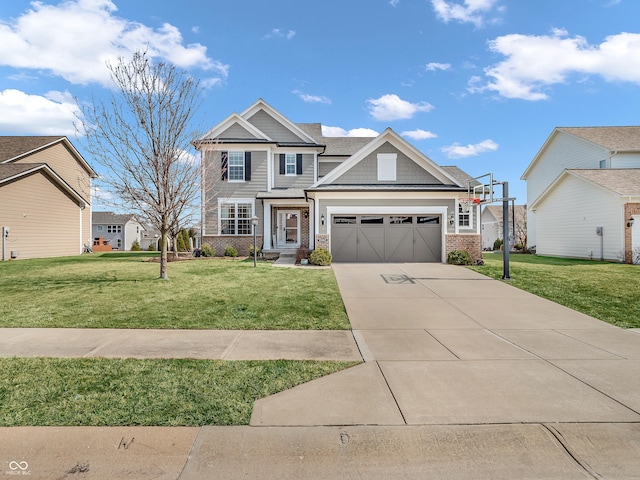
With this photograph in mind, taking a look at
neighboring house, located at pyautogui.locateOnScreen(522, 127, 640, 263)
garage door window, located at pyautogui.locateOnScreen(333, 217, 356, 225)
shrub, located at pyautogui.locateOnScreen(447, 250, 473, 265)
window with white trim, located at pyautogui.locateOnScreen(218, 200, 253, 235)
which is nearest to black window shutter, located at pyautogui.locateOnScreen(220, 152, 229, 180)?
window with white trim, located at pyautogui.locateOnScreen(218, 200, 253, 235)

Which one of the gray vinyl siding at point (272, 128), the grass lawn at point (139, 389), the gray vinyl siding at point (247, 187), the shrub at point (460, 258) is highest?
the gray vinyl siding at point (272, 128)

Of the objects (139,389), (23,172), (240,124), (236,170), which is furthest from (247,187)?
(139,389)

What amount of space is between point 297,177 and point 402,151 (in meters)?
7.36

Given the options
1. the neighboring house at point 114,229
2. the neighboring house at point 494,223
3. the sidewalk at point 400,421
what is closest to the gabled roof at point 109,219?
the neighboring house at point 114,229

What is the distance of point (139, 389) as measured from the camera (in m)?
3.98

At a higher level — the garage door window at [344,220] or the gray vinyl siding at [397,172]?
the gray vinyl siding at [397,172]

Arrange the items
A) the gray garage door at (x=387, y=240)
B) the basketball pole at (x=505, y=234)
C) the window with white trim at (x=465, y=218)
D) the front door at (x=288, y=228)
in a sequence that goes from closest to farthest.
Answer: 1. the basketball pole at (x=505, y=234)
2. the gray garage door at (x=387, y=240)
3. the window with white trim at (x=465, y=218)
4. the front door at (x=288, y=228)

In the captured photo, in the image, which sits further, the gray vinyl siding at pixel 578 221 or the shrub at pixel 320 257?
the gray vinyl siding at pixel 578 221

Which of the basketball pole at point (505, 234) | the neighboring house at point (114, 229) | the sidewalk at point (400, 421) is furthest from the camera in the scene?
the neighboring house at point (114, 229)

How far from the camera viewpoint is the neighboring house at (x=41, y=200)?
63.5 ft

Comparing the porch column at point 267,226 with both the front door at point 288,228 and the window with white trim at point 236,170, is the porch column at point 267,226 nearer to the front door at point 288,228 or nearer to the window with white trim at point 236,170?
the front door at point 288,228

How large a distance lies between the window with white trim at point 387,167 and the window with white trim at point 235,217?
819 centimetres

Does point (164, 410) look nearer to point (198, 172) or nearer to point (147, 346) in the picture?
point (147, 346)

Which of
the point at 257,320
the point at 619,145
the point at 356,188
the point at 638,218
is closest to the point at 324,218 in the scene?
the point at 356,188
